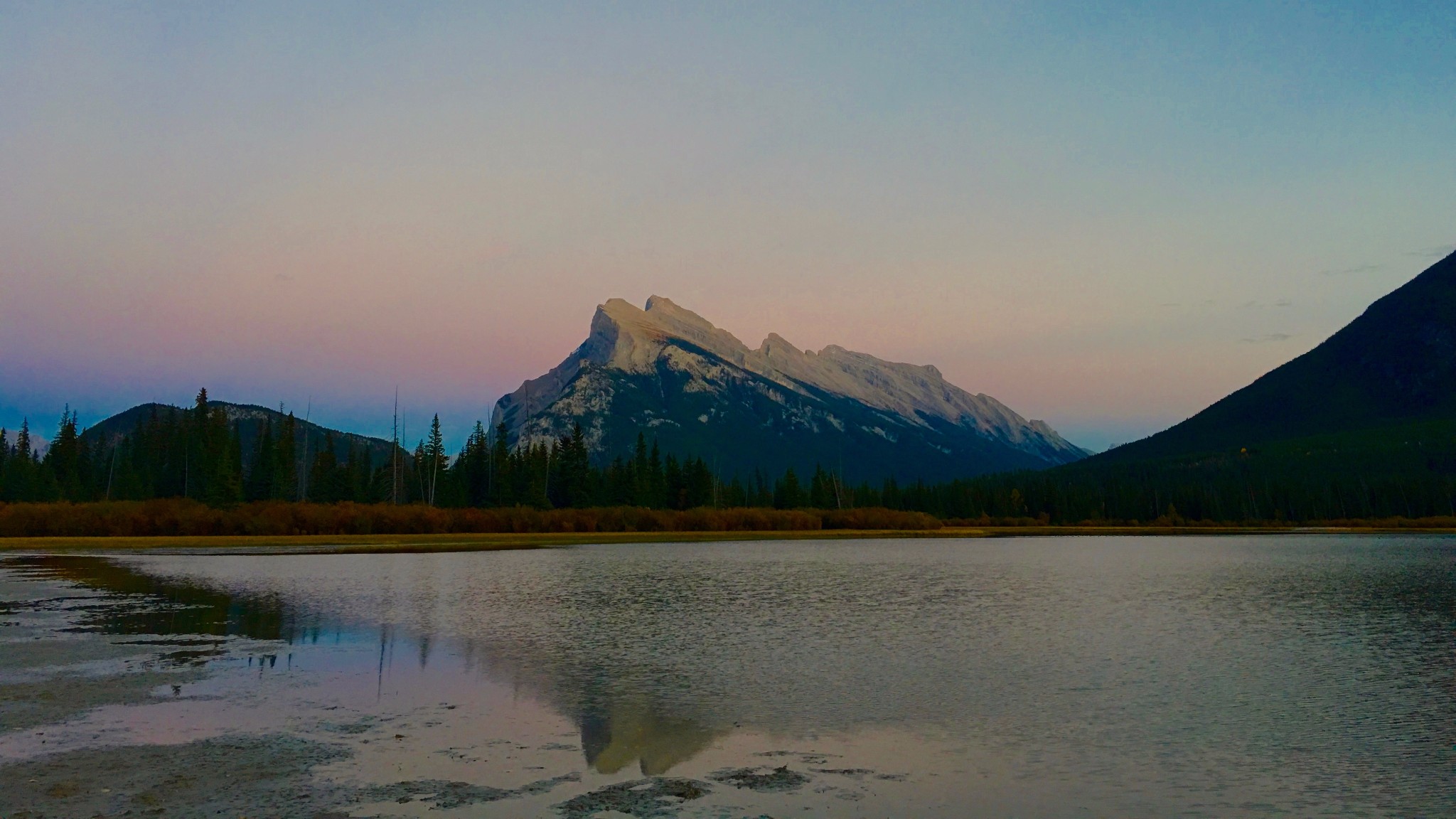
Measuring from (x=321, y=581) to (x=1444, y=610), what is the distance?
185 ft

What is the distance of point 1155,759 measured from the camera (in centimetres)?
1598

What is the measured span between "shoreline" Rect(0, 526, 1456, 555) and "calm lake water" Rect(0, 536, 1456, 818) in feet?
146

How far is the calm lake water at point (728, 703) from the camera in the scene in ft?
45.2

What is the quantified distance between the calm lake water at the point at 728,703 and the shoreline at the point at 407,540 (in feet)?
146

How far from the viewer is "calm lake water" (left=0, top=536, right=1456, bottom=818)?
1379 centimetres

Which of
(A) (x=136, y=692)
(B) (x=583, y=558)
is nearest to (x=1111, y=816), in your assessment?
(A) (x=136, y=692)

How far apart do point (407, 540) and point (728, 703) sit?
95.0 metres

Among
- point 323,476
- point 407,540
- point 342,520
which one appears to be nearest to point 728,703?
point 407,540

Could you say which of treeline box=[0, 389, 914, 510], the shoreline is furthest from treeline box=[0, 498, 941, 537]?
treeline box=[0, 389, 914, 510]

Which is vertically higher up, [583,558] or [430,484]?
[430,484]

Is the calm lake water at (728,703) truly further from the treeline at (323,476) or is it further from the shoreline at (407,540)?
the treeline at (323,476)

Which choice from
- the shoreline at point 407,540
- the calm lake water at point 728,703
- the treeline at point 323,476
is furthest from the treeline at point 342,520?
the calm lake water at point 728,703

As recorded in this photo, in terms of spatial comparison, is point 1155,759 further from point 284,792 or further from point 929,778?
point 284,792

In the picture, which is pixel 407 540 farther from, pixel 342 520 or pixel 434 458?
pixel 434 458
